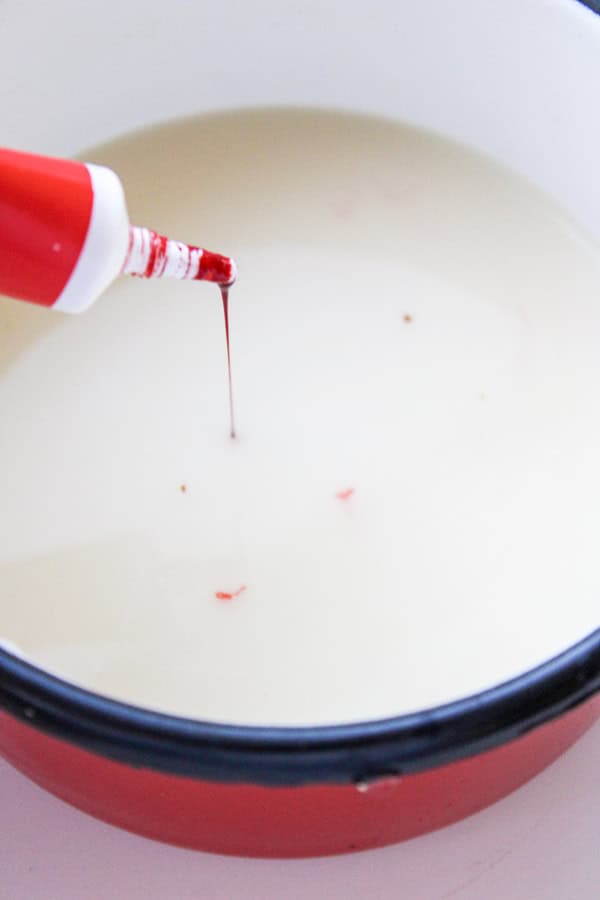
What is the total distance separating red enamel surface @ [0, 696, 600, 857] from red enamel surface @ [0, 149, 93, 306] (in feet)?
0.50

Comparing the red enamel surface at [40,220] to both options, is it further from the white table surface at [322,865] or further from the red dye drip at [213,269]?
the white table surface at [322,865]

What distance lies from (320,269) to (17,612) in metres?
0.28

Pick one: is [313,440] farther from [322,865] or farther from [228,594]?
[322,865]

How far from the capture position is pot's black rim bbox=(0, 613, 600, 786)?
33 cm

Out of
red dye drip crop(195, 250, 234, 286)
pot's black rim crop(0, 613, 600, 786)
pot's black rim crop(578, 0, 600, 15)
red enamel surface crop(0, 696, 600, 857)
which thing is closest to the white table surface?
red enamel surface crop(0, 696, 600, 857)

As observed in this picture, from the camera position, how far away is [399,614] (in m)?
0.55

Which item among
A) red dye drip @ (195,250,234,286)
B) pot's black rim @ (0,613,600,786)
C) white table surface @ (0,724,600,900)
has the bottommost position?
white table surface @ (0,724,600,900)

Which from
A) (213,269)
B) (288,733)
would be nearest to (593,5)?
(213,269)

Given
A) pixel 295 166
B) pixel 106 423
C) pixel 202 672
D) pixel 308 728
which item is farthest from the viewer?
pixel 295 166

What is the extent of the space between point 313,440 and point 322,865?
0.78ft

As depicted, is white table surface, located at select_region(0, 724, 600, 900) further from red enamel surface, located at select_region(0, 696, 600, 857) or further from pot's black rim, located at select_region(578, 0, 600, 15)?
pot's black rim, located at select_region(578, 0, 600, 15)

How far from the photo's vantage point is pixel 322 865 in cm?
45

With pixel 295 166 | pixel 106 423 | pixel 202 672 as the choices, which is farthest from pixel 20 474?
pixel 295 166

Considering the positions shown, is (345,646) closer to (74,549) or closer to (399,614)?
(399,614)
